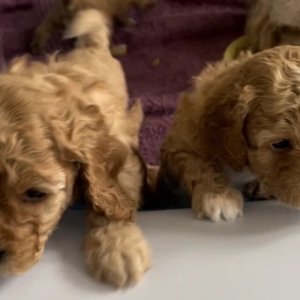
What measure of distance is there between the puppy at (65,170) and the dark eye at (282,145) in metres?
0.37

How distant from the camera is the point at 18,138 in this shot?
1502 mm

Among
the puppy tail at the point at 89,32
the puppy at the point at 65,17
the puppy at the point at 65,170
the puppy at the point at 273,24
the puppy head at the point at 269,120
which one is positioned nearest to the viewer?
the puppy at the point at 65,170

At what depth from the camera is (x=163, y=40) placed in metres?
2.95

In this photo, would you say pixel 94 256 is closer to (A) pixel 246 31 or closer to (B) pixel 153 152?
(B) pixel 153 152

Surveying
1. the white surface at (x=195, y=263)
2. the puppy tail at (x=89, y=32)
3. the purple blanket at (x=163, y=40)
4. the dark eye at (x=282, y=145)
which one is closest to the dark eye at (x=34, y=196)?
the white surface at (x=195, y=263)

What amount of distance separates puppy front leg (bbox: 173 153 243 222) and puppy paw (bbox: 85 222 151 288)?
20 centimetres

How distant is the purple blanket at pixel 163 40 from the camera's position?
2.71 meters

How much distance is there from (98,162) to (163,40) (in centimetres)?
143

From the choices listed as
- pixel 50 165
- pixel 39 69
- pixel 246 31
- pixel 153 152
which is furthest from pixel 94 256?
pixel 246 31

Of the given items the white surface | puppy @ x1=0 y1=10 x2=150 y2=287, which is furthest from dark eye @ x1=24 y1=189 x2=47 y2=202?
the white surface

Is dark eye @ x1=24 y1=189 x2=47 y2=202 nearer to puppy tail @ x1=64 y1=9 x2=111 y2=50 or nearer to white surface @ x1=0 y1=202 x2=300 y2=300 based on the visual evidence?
white surface @ x1=0 y1=202 x2=300 y2=300

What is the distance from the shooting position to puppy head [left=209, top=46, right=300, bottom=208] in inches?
66.1

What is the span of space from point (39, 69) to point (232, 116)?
1.78ft

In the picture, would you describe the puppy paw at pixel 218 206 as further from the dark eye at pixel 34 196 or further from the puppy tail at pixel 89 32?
the puppy tail at pixel 89 32
